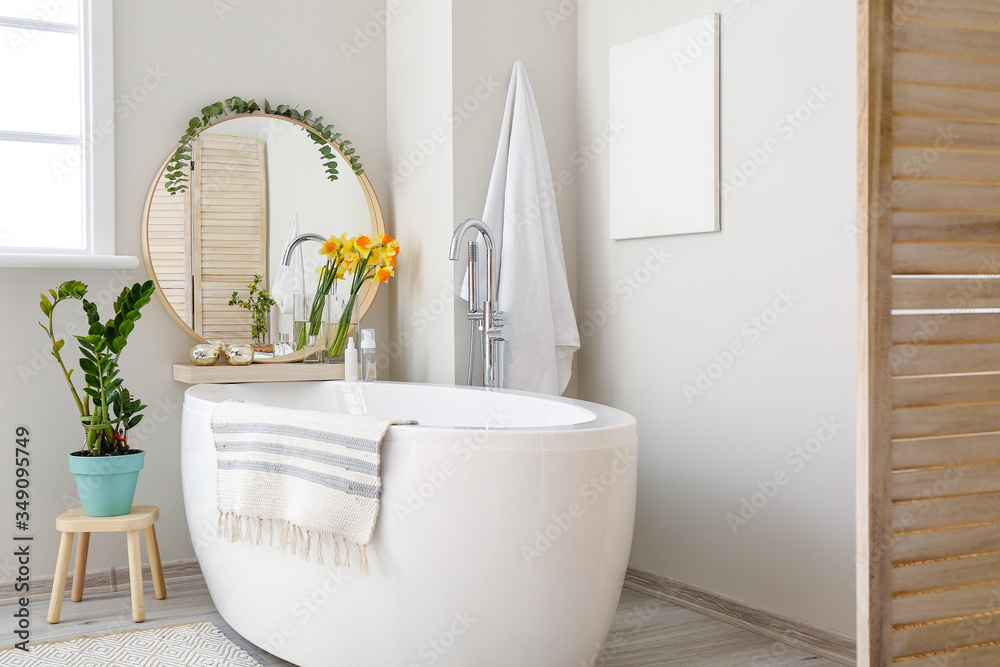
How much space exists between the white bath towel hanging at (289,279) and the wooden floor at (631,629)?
958mm

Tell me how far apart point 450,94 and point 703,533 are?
1.57 m

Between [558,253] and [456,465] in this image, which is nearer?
[456,465]

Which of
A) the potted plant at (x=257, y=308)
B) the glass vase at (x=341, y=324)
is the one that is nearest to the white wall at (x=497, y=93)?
the glass vase at (x=341, y=324)

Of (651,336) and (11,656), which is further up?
(651,336)

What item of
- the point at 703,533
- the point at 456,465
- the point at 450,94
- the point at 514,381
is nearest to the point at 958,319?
Result: the point at 456,465

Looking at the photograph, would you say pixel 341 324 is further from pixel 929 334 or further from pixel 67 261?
pixel 929 334

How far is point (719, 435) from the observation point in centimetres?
251

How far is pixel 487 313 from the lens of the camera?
9.04 feet

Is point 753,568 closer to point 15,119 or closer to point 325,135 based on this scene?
point 325,135

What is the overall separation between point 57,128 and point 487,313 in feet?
4.81

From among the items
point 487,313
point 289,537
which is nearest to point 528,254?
point 487,313

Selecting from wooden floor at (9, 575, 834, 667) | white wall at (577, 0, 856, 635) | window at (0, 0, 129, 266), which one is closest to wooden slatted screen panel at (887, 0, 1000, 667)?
white wall at (577, 0, 856, 635)

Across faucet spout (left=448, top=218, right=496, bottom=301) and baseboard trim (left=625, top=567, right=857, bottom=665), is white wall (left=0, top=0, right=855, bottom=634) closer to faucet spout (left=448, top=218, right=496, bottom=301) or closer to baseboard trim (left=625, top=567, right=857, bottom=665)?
baseboard trim (left=625, top=567, right=857, bottom=665)

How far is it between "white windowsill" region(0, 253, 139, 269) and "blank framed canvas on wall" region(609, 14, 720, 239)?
1528mm
